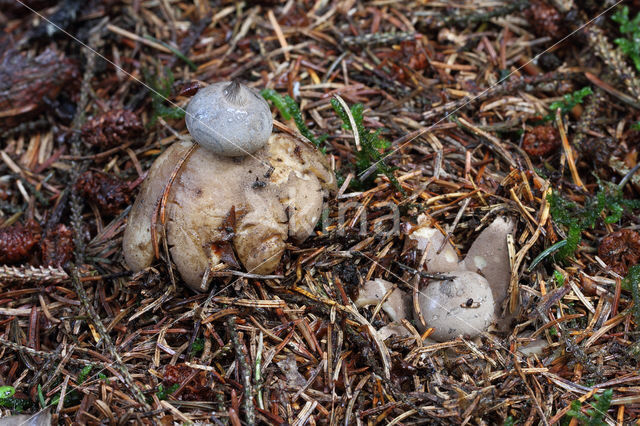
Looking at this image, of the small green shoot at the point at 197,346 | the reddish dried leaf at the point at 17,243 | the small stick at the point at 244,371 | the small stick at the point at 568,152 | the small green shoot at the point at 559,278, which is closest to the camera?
the small stick at the point at 244,371

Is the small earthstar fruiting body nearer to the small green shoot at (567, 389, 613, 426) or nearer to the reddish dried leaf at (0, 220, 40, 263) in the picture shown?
the small green shoot at (567, 389, 613, 426)

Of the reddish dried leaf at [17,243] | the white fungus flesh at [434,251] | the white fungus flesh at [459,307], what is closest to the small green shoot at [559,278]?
the white fungus flesh at [459,307]

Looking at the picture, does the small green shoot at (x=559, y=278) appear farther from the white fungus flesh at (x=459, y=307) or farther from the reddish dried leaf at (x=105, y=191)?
the reddish dried leaf at (x=105, y=191)

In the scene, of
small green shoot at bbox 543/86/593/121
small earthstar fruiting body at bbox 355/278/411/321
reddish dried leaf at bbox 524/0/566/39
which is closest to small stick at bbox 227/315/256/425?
small earthstar fruiting body at bbox 355/278/411/321

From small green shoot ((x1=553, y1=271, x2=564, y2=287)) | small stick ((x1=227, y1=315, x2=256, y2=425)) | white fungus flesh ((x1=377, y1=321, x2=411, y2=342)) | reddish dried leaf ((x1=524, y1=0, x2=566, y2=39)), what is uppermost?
reddish dried leaf ((x1=524, y1=0, x2=566, y2=39))

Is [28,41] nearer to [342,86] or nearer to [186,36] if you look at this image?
[186,36]

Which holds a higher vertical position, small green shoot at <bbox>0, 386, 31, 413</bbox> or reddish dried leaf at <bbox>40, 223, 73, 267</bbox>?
reddish dried leaf at <bbox>40, 223, 73, 267</bbox>

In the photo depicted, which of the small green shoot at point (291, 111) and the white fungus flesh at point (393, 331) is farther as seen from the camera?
the small green shoot at point (291, 111)
